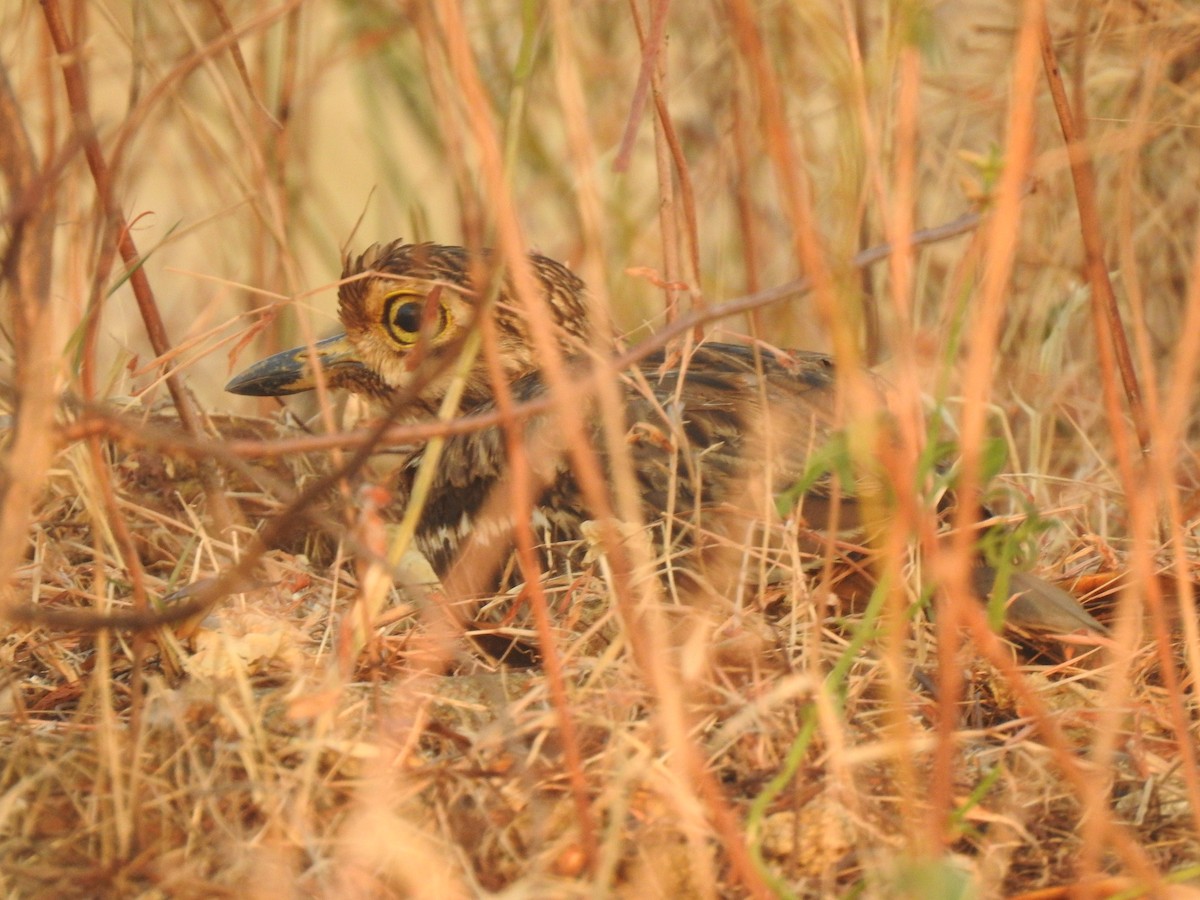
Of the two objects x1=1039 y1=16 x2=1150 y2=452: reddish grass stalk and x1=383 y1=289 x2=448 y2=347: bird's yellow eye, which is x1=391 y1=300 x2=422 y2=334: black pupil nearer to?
x1=383 y1=289 x2=448 y2=347: bird's yellow eye

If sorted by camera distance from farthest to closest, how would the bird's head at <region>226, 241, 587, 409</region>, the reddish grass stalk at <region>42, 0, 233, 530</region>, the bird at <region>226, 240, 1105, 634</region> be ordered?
the bird's head at <region>226, 241, 587, 409</region> → the bird at <region>226, 240, 1105, 634</region> → the reddish grass stalk at <region>42, 0, 233, 530</region>

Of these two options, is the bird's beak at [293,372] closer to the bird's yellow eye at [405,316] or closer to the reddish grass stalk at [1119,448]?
the bird's yellow eye at [405,316]

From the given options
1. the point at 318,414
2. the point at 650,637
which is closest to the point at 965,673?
the point at 650,637

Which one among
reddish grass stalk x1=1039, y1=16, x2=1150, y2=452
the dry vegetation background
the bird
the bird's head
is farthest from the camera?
the bird's head

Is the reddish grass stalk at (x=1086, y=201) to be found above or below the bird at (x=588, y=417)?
above

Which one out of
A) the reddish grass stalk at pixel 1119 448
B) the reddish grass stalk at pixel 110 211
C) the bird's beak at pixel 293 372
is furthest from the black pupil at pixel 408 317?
the reddish grass stalk at pixel 1119 448

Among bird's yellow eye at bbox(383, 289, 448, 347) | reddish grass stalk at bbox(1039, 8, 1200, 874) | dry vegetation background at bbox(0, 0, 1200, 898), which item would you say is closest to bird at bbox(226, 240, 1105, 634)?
bird's yellow eye at bbox(383, 289, 448, 347)

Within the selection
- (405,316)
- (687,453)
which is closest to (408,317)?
(405,316)

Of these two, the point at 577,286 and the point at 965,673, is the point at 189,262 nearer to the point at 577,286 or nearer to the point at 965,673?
the point at 577,286
